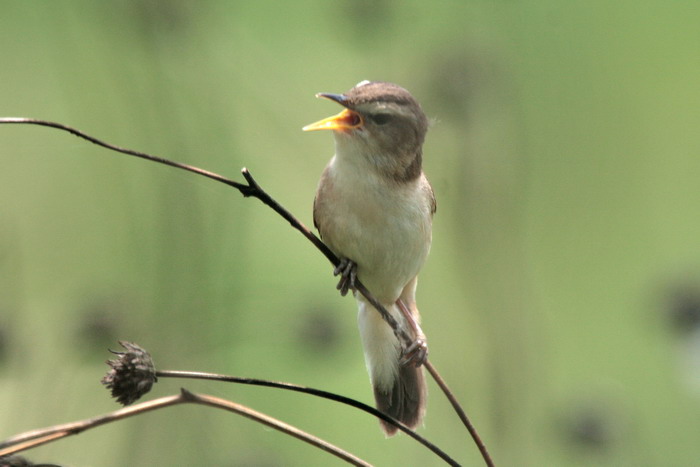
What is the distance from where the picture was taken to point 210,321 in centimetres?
515

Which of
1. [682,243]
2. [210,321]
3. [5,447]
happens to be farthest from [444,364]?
[682,243]

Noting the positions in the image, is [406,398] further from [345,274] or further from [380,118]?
[380,118]

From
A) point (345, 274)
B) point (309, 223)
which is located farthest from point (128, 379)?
point (309, 223)

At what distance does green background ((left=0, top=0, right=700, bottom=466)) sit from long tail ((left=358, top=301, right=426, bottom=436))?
14.5 inches

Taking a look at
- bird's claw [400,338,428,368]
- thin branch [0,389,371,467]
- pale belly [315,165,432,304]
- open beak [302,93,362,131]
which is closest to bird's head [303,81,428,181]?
open beak [302,93,362,131]

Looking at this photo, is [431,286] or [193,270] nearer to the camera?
[193,270]

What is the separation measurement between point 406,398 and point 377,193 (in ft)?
3.53

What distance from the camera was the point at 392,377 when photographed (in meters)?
3.91

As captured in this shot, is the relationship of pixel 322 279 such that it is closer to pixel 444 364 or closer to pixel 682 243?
pixel 444 364

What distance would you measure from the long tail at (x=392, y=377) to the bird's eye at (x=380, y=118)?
973 mm

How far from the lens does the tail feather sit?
387 cm

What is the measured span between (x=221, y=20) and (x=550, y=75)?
11.2 ft

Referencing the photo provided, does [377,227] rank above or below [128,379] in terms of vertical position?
above

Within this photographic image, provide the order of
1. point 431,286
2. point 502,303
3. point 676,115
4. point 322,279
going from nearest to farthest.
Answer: point 502,303, point 431,286, point 322,279, point 676,115
